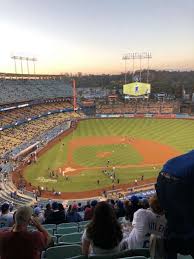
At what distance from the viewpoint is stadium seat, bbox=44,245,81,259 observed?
5500 mm

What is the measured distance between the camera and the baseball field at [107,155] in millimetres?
34062

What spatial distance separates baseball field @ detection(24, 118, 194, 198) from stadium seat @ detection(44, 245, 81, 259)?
25.6 m

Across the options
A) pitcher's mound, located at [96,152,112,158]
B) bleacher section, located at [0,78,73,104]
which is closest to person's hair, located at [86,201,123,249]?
pitcher's mound, located at [96,152,112,158]

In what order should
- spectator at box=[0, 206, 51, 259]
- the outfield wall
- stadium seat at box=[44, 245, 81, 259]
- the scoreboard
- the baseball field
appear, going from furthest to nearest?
1. the scoreboard
2. the outfield wall
3. the baseball field
4. stadium seat at box=[44, 245, 81, 259]
5. spectator at box=[0, 206, 51, 259]

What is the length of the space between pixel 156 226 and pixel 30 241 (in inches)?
82.0

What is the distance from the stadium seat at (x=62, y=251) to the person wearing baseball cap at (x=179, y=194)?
271 cm

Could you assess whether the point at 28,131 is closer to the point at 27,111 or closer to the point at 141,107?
the point at 27,111

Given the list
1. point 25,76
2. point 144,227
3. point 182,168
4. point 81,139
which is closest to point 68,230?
point 144,227

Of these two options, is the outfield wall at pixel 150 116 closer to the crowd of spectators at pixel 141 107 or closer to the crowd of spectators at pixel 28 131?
the crowd of spectators at pixel 141 107

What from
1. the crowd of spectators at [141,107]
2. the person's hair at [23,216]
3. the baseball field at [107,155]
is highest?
the person's hair at [23,216]

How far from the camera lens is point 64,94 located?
289ft

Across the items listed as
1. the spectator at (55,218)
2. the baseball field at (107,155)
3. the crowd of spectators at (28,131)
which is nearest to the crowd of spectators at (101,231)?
the spectator at (55,218)

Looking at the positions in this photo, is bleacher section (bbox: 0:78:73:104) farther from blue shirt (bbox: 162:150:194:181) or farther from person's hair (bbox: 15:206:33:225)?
blue shirt (bbox: 162:150:194:181)

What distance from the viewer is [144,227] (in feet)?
17.5
